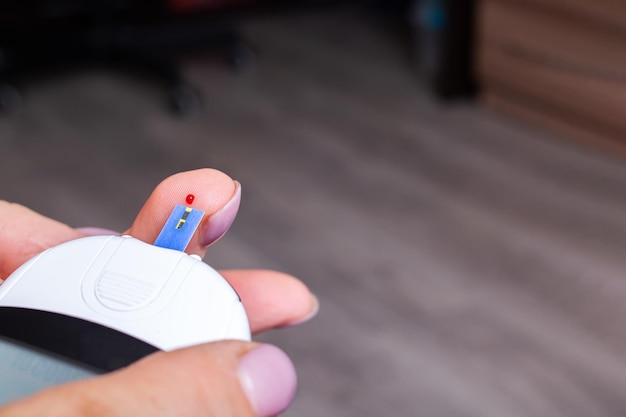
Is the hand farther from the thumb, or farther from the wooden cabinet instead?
the wooden cabinet

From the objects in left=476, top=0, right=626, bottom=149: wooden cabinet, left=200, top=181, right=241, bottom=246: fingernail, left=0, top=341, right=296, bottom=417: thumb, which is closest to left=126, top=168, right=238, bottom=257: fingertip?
left=200, top=181, right=241, bottom=246: fingernail

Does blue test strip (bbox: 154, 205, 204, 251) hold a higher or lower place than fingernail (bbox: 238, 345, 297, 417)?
higher

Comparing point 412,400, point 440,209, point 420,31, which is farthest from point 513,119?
point 412,400

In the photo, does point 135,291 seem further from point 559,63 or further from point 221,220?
point 559,63

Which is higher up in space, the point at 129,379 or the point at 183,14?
the point at 183,14

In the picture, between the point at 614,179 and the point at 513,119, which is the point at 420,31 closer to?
the point at 513,119

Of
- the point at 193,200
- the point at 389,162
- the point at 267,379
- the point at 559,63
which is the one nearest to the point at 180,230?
the point at 193,200

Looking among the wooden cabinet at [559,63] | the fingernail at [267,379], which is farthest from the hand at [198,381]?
the wooden cabinet at [559,63]
